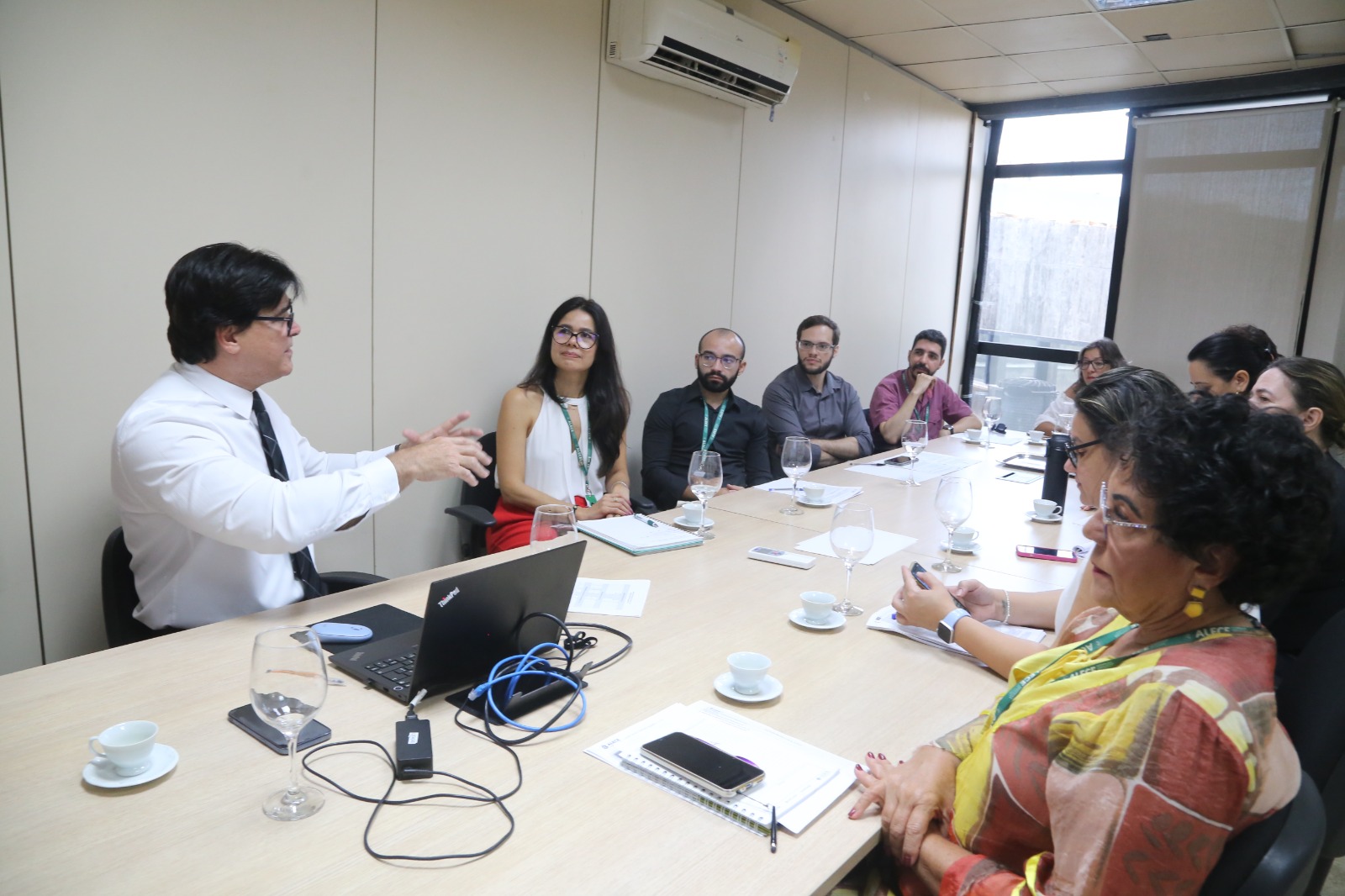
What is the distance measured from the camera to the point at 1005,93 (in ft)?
20.4

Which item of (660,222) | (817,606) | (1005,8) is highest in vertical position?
(1005,8)

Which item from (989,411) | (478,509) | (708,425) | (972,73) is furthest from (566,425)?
(972,73)

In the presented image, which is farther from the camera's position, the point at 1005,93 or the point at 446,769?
the point at 1005,93

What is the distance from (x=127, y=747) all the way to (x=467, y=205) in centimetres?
257

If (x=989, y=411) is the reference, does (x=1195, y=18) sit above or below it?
above

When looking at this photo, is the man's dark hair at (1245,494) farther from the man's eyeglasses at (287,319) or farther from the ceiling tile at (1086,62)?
the ceiling tile at (1086,62)

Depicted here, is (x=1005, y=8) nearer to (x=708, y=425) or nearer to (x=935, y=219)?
(x=935, y=219)

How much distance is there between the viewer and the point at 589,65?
3.69m

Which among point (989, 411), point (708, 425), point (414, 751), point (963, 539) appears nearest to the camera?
point (414, 751)

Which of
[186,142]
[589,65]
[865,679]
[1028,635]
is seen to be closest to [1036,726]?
[865,679]

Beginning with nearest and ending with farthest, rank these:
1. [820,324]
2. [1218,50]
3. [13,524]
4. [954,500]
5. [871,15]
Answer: [954,500], [13,524], [820,324], [871,15], [1218,50]

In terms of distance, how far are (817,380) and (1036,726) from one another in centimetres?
364

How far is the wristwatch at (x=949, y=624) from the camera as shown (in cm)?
167

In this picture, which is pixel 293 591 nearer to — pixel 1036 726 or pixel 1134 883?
pixel 1036 726
